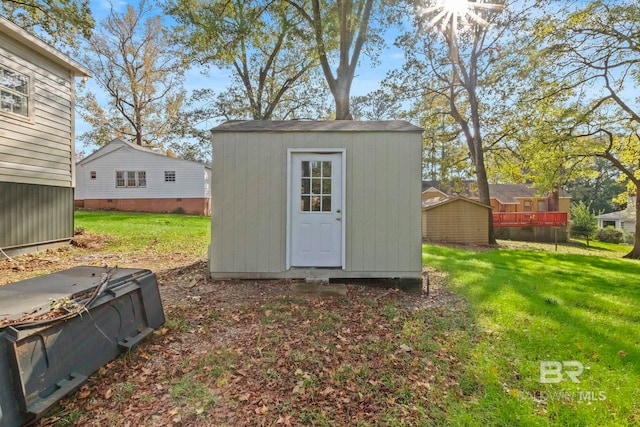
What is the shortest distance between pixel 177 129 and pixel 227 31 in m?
9.78

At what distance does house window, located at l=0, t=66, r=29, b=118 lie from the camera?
636 centimetres

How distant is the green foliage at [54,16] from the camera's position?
7.84 metres

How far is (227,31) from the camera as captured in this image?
423 inches

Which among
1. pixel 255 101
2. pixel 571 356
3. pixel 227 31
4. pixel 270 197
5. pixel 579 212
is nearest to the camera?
pixel 571 356

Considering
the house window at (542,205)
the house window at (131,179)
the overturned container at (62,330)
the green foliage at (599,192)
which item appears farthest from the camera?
the green foliage at (599,192)

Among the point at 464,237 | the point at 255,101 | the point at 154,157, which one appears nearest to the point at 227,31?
the point at 255,101

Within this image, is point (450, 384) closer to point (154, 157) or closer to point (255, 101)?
point (255, 101)

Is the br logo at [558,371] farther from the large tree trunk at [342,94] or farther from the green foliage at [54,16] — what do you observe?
the green foliage at [54,16]

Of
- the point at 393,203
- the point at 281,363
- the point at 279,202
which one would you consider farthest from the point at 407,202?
the point at 281,363

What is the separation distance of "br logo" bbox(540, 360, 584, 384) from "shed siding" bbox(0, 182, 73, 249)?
8939mm

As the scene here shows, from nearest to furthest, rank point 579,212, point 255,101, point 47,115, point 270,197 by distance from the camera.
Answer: point 270,197, point 47,115, point 255,101, point 579,212

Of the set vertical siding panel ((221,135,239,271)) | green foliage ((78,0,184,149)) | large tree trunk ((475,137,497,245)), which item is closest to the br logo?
vertical siding panel ((221,135,239,271))

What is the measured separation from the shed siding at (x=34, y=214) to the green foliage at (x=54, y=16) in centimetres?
418

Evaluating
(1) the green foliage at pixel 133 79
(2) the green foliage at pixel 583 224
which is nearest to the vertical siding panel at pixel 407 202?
(1) the green foliage at pixel 133 79
